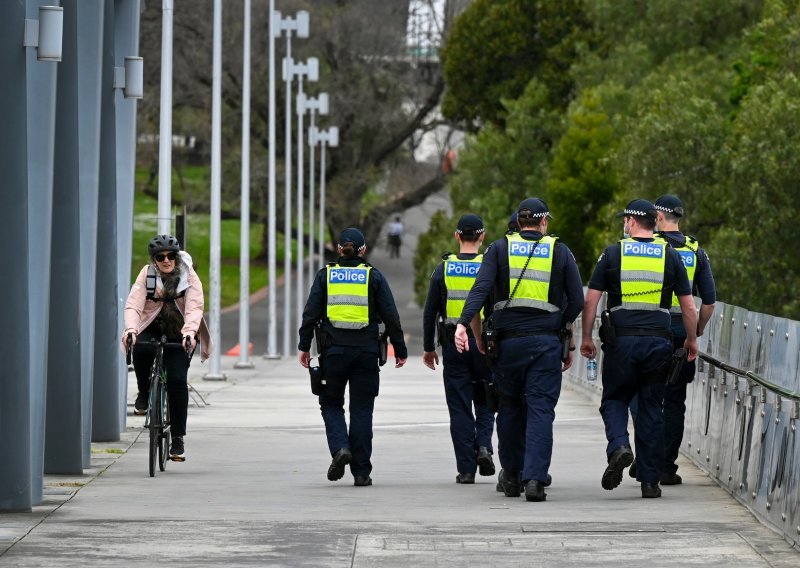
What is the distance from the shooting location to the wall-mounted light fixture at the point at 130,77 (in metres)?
19.0

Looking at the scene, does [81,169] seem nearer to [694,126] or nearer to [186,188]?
[694,126]

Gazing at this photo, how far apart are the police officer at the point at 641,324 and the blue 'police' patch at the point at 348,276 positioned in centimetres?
177

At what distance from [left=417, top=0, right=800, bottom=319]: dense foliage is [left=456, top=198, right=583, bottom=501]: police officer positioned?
24422mm

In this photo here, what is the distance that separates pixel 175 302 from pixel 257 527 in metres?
Answer: 4.04

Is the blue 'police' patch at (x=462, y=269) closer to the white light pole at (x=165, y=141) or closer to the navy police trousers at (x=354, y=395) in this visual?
the navy police trousers at (x=354, y=395)

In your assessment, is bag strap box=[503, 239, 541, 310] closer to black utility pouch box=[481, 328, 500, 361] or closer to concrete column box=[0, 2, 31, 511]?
black utility pouch box=[481, 328, 500, 361]

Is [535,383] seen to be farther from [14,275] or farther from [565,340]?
[14,275]

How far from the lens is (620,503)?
1278cm

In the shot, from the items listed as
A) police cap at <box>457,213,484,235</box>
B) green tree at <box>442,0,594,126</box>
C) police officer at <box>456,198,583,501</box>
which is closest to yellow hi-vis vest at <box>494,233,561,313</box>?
police officer at <box>456,198,583,501</box>

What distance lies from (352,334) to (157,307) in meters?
1.77

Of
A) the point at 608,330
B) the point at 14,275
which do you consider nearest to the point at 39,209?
the point at 14,275

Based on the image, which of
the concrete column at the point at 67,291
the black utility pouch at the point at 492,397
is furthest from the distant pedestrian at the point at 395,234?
the black utility pouch at the point at 492,397

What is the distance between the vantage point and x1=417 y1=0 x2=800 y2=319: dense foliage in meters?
38.2

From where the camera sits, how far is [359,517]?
1200 cm
